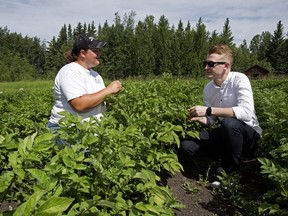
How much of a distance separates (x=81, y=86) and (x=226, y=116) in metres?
1.48

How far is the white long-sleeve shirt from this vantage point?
3.19m

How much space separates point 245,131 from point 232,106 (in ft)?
1.07

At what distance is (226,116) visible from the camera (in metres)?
3.23

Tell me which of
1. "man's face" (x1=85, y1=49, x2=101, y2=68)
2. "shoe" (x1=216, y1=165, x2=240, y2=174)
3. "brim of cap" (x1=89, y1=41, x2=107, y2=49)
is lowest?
"shoe" (x1=216, y1=165, x2=240, y2=174)

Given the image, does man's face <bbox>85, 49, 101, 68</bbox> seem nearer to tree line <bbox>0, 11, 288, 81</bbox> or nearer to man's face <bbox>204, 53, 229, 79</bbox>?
man's face <bbox>204, 53, 229, 79</bbox>

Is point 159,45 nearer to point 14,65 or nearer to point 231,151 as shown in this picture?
point 14,65

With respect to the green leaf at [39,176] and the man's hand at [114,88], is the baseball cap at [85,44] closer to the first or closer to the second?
the man's hand at [114,88]

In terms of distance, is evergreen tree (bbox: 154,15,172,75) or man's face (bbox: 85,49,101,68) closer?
A: man's face (bbox: 85,49,101,68)

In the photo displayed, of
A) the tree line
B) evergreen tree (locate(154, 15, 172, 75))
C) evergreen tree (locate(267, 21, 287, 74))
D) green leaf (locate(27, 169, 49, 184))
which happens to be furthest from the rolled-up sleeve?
evergreen tree (locate(267, 21, 287, 74))

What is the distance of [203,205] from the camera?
110 inches

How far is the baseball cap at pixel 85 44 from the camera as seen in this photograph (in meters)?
3.19

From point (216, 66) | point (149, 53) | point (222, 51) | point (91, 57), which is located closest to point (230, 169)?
point (216, 66)

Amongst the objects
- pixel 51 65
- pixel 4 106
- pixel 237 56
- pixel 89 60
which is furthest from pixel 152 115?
pixel 51 65

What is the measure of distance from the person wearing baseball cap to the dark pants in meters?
1.07
